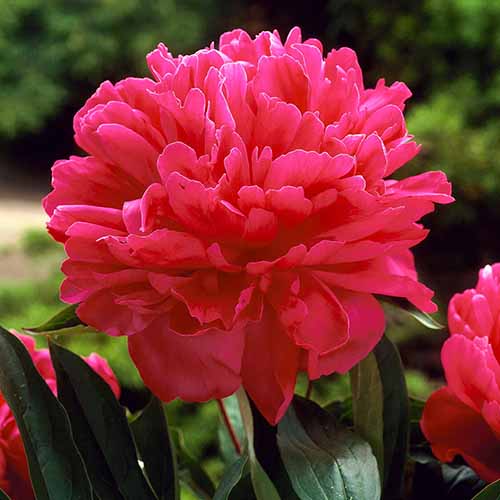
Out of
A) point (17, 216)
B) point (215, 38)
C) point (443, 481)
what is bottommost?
point (443, 481)

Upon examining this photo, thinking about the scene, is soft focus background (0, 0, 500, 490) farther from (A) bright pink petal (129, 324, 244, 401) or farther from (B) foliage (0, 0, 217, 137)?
(A) bright pink petal (129, 324, 244, 401)

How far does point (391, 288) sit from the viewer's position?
11.5 inches

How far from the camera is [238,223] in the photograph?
11.2 inches

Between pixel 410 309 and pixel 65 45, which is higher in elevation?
pixel 65 45

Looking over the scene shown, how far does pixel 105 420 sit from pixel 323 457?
0.22ft

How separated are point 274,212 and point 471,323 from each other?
9 cm

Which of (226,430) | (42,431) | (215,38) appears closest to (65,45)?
(215,38)

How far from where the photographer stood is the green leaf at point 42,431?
289 millimetres

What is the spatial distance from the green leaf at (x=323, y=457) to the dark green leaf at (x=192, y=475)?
8 cm

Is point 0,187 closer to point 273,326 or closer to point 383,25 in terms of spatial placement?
point 383,25

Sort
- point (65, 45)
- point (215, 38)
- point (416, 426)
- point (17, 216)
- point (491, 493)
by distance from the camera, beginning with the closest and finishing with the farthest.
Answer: point (491, 493) < point (416, 426) < point (17, 216) < point (65, 45) < point (215, 38)

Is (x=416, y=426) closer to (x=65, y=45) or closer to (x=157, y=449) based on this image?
(x=157, y=449)

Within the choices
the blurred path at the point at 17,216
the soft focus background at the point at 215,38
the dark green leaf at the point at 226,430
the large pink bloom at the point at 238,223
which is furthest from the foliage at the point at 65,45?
the large pink bloom at the point at 238,223

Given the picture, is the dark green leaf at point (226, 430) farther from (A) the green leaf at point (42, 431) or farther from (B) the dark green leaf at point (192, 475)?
(A) the green leaf at point (42, 431)
